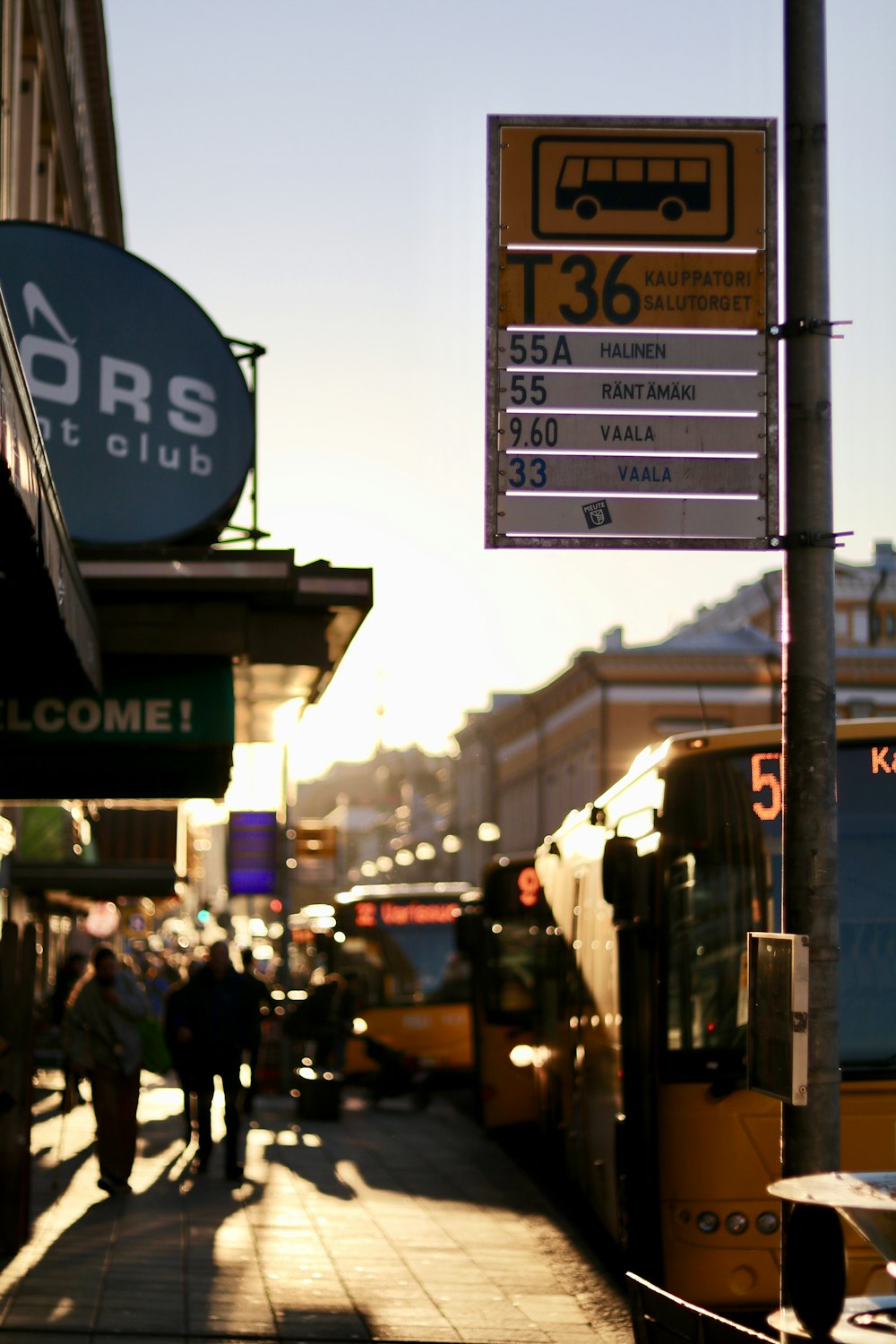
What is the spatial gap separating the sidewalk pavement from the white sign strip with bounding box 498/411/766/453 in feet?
14.3

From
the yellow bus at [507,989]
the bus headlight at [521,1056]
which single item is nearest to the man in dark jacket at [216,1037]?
the yellow bus at [507,989]

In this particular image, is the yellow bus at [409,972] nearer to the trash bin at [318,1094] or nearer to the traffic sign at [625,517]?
the trash bin at [318,1094]

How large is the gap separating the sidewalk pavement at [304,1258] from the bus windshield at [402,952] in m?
10.6

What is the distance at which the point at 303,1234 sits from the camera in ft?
41.0

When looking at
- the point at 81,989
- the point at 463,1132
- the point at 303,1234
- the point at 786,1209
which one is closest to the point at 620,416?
the point at 786,1209

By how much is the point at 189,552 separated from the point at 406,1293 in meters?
4.18

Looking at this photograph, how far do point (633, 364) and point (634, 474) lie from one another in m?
0.40

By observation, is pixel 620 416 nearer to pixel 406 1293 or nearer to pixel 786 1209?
pixel 786 1209

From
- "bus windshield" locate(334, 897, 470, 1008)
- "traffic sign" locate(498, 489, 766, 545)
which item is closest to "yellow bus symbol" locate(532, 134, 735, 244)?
"traffic sign" locate(498, 489, 766, 545)

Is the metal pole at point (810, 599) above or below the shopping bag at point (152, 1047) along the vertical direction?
above

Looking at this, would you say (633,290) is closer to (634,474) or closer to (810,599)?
(634,474)

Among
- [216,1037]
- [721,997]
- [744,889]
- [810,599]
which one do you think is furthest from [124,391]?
[810,599]

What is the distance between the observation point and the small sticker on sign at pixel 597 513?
6973 millimetres

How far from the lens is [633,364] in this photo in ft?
23.0
